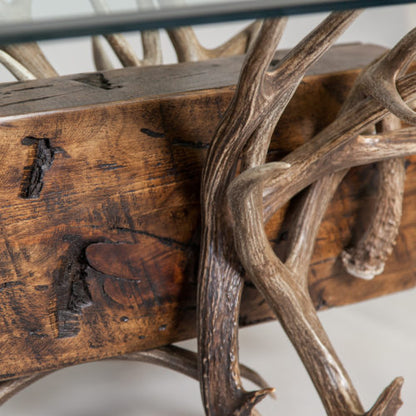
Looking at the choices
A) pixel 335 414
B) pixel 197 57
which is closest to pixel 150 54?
pixel 197 57

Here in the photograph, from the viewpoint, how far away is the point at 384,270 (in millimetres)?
1303

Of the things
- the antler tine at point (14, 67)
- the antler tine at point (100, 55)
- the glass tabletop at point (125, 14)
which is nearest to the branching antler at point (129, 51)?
the antler tine at point (100, 55)

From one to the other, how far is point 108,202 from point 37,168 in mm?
123

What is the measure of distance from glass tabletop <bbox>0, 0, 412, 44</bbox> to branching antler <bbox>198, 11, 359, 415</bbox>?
33 centimetres

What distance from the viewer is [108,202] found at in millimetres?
1060

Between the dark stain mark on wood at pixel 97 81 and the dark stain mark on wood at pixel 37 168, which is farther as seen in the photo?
the dark stain mark on wood at pixel 97 81

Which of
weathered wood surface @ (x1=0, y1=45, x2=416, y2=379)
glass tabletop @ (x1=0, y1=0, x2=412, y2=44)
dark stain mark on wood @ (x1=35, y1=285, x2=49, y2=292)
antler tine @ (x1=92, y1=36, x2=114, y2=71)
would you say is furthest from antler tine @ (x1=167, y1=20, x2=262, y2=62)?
glass tabletop @ (x1=0, y1=0, x2=412, y2=44)

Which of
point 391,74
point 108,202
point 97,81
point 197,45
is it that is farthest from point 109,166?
point 197,45

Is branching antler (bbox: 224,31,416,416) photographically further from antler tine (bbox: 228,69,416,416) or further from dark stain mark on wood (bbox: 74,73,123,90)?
dark stain mark on wood (bbox: 74,73,123,90)

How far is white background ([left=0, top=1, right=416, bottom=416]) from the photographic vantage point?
4.44 ft

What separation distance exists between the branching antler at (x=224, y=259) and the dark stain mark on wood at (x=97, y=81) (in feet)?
0.75

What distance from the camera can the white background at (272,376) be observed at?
135cm

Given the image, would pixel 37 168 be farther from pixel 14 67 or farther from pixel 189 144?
pixel 14 67

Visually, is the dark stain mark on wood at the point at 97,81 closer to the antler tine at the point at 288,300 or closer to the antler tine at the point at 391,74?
the antler tine at the point at 288,300
